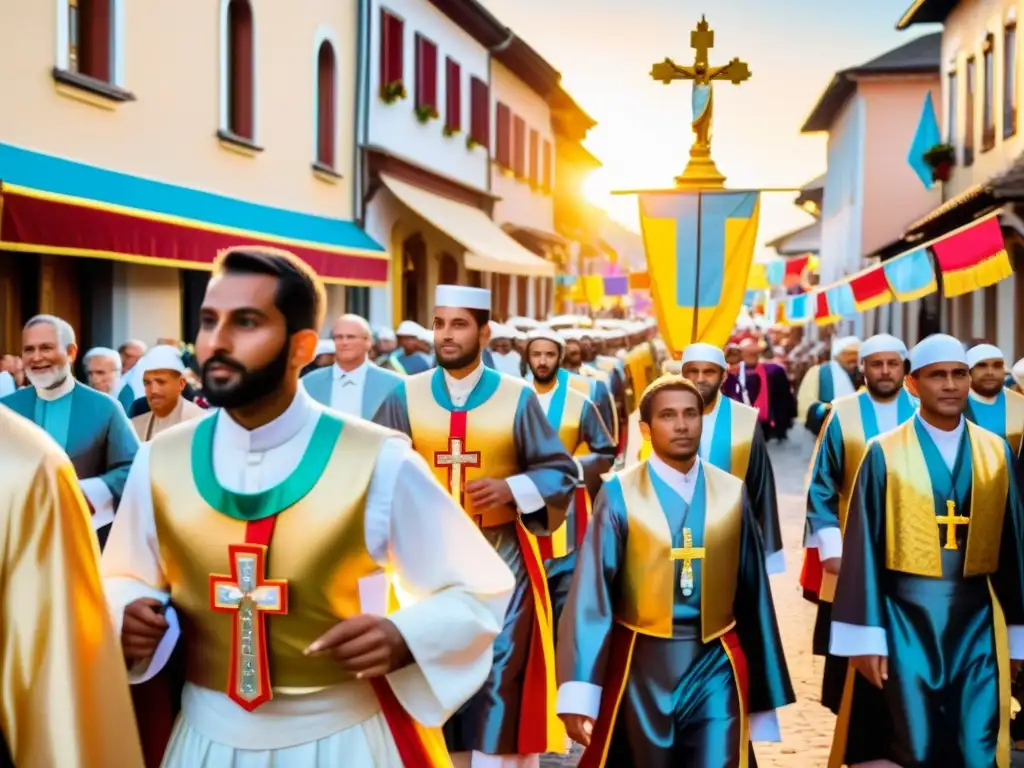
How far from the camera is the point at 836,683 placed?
741cm

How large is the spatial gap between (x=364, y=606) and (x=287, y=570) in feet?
0.65

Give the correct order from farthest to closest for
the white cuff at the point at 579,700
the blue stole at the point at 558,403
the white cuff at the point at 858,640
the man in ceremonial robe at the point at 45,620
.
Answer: the blue stole at the point at 558,403 → the white cuff at the point at 858,640 → the white cuff at the point at 579,700 → the man in ceremonial robe at the point at 45,620

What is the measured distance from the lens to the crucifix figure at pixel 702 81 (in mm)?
10195

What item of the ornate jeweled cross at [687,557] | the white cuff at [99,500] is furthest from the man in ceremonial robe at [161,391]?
the ornate jeweled cross at [687,557]

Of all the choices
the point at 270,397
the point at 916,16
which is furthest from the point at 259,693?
the point at 916,16

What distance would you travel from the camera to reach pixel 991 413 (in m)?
9.34

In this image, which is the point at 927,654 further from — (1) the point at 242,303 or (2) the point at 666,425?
(1) the point at 242,303

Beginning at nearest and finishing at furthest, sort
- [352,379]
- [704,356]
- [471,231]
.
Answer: [704,356] < [352,379] < [471,231]

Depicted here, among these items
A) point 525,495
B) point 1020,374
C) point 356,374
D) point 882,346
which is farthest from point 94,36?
point 525,495

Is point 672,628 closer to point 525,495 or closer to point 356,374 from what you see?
point 525,495

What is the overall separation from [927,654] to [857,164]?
3622 centimetres

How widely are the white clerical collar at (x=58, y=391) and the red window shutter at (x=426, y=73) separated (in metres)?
19.6

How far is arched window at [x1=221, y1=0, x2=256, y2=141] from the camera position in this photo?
18594mm

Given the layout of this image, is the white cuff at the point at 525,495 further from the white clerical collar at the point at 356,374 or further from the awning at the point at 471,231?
the awning at the point at 471,231
